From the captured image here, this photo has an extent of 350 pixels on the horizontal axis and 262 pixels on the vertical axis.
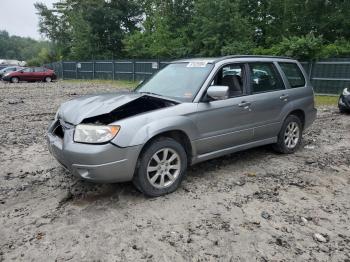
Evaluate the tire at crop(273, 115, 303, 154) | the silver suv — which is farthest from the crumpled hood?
the tire at crop(273, 115, 303, 154)

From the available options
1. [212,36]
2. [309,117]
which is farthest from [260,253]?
[212,36]

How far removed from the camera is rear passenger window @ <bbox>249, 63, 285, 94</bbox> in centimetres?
527

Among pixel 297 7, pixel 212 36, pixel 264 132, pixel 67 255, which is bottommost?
pixel 67 255

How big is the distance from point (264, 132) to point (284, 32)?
2406cm

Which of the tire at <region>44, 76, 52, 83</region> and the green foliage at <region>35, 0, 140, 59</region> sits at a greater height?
the green foliage at <region>35, 0, 140, 59</region>

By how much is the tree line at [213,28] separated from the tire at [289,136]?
11.8 m

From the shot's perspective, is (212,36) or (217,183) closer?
(217,183)

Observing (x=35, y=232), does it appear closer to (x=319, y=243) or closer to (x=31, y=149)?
(x=319, y=243)

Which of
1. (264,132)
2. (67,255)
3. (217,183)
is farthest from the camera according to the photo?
(264,132)

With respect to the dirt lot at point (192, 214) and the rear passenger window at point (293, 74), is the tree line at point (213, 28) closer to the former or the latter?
the rear passenger window at point (293, 74)

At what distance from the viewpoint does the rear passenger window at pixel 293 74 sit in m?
5.93

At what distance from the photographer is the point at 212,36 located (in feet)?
80.9

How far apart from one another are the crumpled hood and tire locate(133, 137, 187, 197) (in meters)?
0.72

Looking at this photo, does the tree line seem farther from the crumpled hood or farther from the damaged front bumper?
the damaged front bumper
